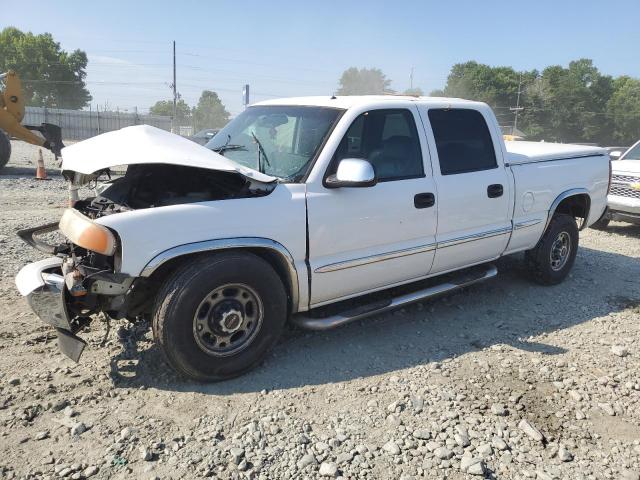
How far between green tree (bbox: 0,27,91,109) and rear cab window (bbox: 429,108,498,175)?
69845mm

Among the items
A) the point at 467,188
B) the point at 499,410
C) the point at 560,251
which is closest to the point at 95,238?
the point at 499,410

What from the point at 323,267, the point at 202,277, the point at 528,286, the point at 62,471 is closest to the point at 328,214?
the point at 323,267

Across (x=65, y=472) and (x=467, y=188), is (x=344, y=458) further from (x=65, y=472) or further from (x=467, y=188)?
(x=467, y=188)

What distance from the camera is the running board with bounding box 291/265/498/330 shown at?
12.7 feet

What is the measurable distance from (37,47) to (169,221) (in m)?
73.7

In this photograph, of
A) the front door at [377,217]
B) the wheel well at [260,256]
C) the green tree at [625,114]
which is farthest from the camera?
the green tree at [625,114]

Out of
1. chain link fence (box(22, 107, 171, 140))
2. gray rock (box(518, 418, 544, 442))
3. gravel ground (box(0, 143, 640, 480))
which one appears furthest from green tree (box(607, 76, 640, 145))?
gray rock (box(518, 418, 544, 442))

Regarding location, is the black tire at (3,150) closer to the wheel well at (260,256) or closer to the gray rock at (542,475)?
the wheel well at (260,256)

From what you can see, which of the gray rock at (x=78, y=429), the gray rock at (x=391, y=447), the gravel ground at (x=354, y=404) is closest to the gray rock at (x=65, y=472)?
the gravel ground at (x=354, y=404)

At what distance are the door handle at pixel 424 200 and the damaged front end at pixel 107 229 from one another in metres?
1.26

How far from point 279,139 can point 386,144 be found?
867mm

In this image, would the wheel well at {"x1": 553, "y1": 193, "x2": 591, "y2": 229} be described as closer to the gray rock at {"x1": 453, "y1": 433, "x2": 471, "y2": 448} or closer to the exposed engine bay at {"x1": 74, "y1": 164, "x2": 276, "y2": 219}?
the gray rock at {"x1": 453, "y1": 433, "x2": 471, "y2": 448}

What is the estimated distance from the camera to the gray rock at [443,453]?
2.94 meters

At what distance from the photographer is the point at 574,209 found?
6.22 meters
